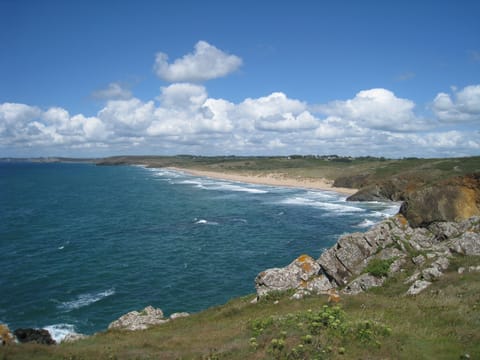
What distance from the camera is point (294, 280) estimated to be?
1022 inches

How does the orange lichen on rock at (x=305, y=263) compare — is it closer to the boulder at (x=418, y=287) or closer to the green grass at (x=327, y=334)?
the green grass at (x=327, y=334)

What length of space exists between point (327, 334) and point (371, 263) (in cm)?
1414

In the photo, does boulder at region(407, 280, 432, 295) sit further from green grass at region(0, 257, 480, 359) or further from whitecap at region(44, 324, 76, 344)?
whitecap at region(44, 324, 76, 344)

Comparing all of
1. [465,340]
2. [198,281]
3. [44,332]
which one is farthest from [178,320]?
[465,340]

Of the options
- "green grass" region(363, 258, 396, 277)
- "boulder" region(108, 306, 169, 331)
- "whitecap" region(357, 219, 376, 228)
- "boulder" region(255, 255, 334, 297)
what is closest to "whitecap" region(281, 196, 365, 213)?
"whitecap" region(357, 219, 376, 228)

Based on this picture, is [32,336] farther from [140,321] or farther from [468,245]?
[468,245]

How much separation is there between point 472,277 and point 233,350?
1621 centimetres

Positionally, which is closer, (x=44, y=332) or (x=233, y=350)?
(x=233, y=350)

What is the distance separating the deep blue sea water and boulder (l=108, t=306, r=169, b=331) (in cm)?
557

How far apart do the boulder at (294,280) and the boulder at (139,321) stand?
7.37 meters

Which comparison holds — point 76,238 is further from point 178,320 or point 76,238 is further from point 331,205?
point 331,205

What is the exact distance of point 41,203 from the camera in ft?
313

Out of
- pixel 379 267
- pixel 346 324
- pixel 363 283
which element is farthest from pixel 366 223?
pixel 346 324

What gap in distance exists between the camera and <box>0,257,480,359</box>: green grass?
1295cm
